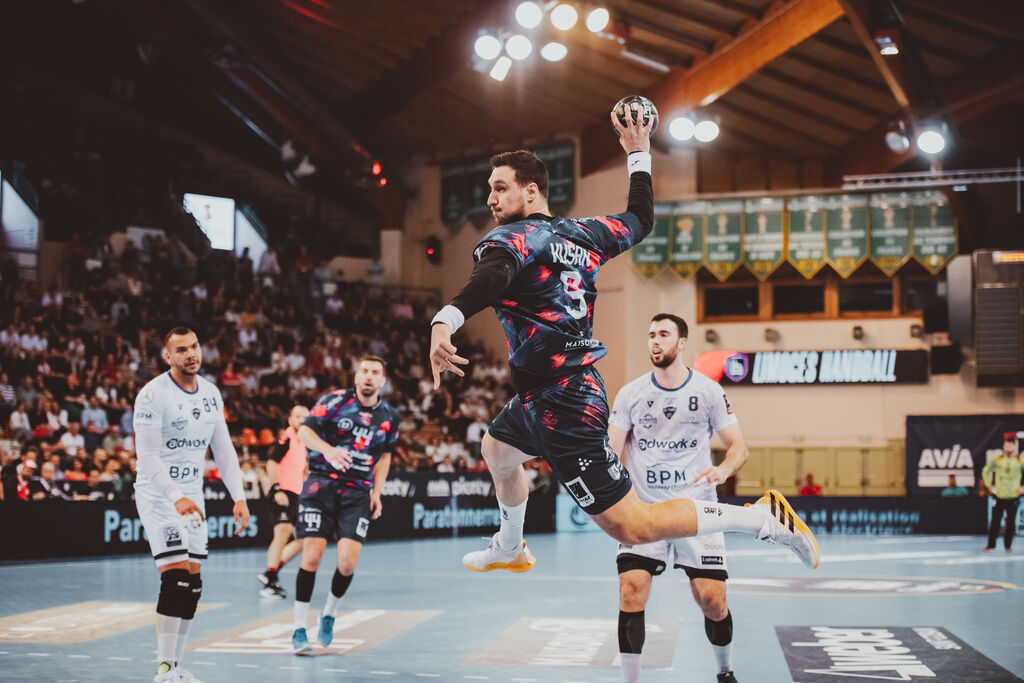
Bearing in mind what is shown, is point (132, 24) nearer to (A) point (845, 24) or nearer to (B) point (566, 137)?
(B) point (566, 137)

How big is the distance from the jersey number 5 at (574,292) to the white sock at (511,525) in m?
1.23

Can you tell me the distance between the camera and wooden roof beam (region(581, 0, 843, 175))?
21266 millimetres

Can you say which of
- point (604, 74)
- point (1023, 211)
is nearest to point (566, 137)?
point (604, 74)

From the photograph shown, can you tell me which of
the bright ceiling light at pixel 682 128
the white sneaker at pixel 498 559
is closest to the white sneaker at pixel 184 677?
the white sneaker at pixel 498 559

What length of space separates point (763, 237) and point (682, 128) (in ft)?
19.3

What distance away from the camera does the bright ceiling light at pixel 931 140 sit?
2204 cm

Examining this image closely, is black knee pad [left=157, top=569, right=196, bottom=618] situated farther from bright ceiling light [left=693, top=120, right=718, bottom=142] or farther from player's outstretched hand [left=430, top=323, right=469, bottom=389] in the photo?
bright ceiling light [left=693, top=120, right=718, bottom=142]

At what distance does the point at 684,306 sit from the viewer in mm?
31391

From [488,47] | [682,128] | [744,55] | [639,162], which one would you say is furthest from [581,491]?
[682,128]

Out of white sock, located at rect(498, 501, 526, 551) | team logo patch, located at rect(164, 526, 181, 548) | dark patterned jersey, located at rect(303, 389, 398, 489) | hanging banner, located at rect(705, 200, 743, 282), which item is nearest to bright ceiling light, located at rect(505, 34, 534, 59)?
hanging banner, located at rect(705, 200, 743, 282)

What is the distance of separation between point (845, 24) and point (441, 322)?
20240 millimetres

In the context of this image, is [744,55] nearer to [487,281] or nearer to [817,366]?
[817,366]

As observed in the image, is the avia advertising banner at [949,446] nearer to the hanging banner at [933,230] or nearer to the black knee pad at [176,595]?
the hanging banner at [933,230]

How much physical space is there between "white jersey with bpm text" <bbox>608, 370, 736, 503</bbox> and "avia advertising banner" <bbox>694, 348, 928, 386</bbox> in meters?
23.0
